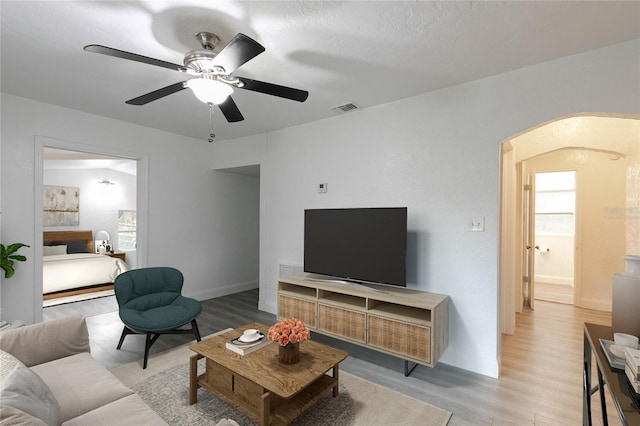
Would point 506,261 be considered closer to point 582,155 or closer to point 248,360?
point 582,155

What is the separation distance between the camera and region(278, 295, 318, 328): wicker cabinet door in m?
3.30

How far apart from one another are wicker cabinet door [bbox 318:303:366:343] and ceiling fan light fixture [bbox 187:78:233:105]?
2.20 meters

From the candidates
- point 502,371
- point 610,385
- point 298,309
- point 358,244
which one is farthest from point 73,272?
point 610,385

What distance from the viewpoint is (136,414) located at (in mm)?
1521

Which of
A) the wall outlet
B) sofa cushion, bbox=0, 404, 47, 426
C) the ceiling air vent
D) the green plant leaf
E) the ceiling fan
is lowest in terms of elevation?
sofa cushion, bbox=0, 404, 47, 426

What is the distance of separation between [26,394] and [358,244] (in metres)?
2.55

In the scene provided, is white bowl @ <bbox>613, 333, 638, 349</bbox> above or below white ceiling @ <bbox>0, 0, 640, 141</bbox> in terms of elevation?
below

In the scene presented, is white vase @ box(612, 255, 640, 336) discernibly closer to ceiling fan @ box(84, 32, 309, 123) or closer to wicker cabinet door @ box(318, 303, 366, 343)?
wicker cabinet door @ box(318, 303, 366, 343)

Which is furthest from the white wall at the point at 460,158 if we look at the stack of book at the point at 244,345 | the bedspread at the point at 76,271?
the bedspread at the point at 76,271

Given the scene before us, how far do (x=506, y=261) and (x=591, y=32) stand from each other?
2.49 metres

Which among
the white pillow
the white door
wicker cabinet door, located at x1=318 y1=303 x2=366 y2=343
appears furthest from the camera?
the white pillow

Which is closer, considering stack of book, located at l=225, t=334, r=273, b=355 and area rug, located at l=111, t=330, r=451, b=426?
area rug, located at l=111, t=330, r=451, b=426

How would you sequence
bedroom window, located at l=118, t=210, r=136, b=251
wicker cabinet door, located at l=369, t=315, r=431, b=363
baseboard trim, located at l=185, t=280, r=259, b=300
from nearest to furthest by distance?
wicker cabinet door, located at l=369, t=315, r=431, b=363
baseboard trim, located at l=185, t=280, r=259, b=300
bedroom window, located at l=118, t=210, r=136, b=251

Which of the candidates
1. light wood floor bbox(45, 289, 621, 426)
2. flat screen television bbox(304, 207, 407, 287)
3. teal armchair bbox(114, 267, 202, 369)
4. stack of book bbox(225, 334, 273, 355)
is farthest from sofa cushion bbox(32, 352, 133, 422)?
flat screen television bbox(304, 207, 407, 287)
